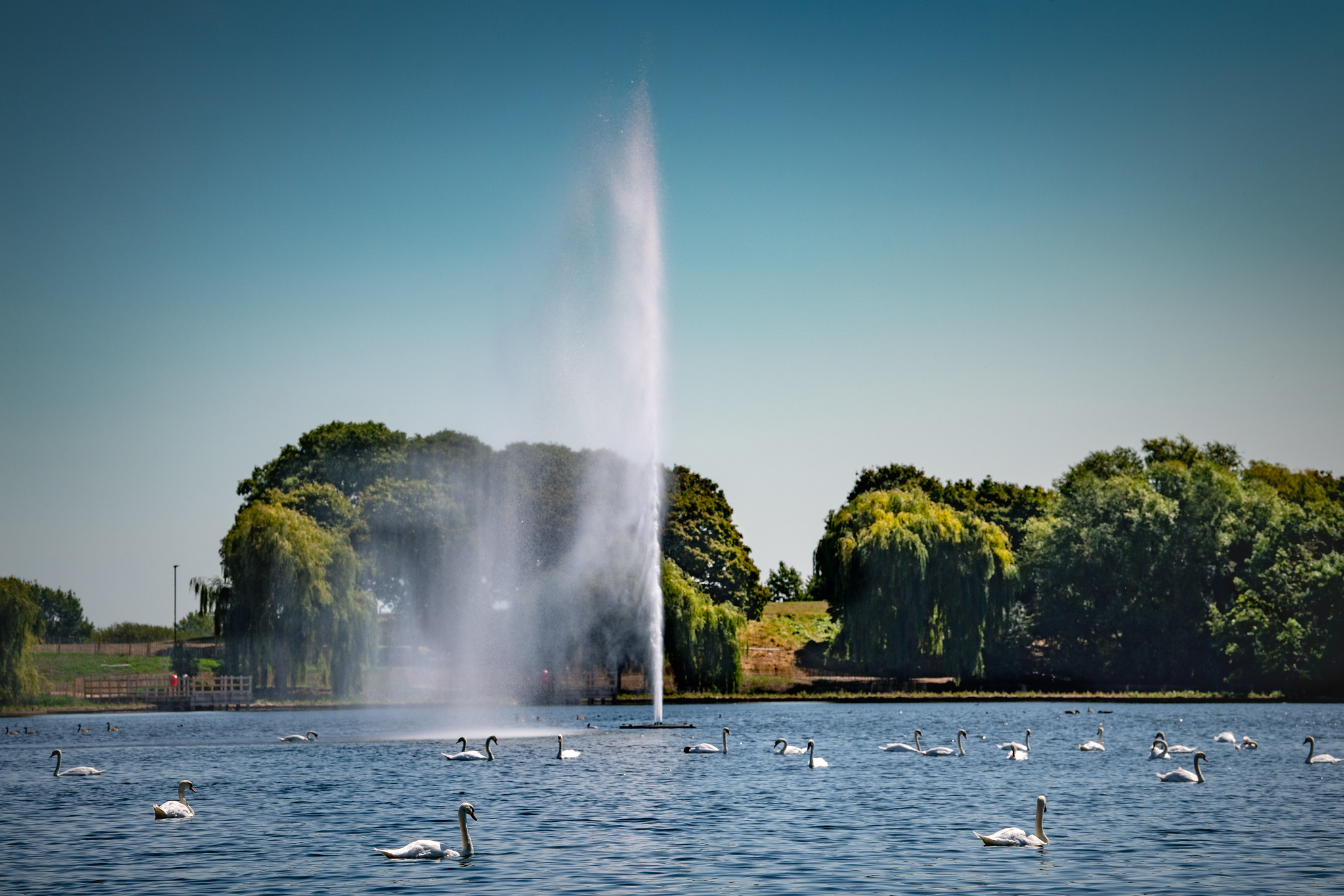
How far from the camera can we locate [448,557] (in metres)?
90.4

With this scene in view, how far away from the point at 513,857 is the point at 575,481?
262ft

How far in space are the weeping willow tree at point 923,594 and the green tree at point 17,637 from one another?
48696 mm

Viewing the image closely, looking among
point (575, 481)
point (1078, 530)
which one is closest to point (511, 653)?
point (575, 481)

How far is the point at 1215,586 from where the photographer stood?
3506 inches

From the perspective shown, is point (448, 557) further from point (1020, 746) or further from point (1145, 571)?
point (1020, 746)

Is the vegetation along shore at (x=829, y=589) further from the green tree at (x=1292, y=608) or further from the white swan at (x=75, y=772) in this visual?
the white swan at (x=75, y=772)

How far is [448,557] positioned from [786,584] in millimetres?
75816

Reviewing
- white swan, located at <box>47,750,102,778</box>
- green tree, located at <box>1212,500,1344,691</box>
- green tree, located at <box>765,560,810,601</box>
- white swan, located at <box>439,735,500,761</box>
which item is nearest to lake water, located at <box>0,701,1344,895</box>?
white swan, located at <box>439,735,500,761</box>

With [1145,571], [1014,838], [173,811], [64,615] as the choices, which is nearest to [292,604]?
[173,811]

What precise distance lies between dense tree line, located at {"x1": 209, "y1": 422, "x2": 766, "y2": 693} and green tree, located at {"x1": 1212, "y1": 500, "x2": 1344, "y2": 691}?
32623mm

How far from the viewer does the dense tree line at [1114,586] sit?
8200cm

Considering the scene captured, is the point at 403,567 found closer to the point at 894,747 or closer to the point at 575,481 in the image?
the point at 575,481

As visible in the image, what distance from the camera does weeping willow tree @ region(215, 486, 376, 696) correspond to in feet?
251

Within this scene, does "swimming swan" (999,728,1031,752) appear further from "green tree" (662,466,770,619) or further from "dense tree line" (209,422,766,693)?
"green tree" (662,466,770,619)
